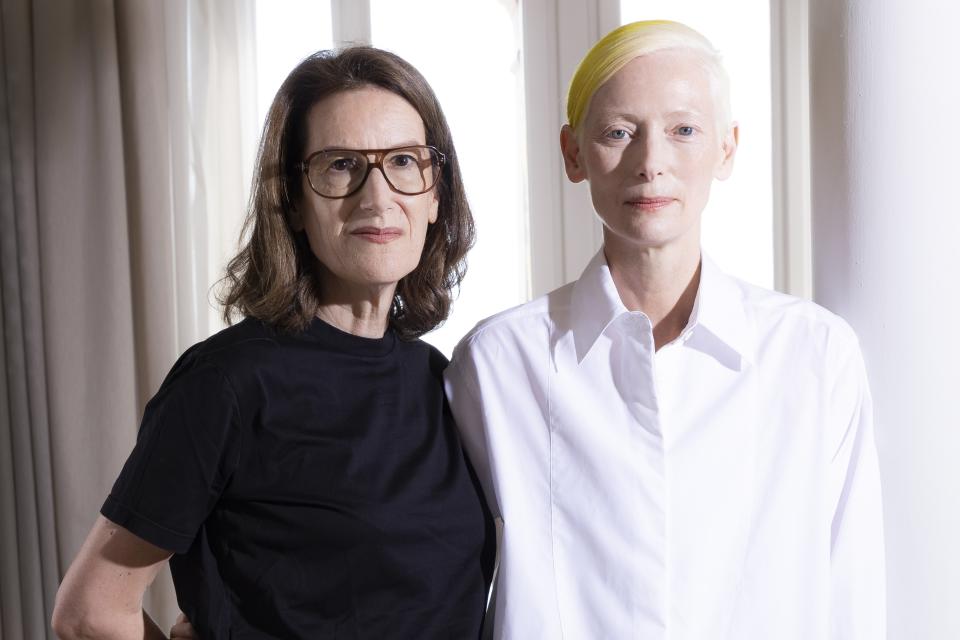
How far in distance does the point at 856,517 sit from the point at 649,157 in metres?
0.54

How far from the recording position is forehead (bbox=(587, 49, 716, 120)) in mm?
1192

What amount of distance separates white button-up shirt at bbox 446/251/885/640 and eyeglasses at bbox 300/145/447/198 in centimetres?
34

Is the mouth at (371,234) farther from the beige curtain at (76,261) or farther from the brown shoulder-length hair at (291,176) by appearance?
the beige curtain at (76,261)

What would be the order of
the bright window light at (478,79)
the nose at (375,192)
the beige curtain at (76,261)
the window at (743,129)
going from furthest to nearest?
1. the bright window light at (478,79)
2. the window at (743,129)
3. the beige curtain at (76,261)
4. the nose at (375,192)

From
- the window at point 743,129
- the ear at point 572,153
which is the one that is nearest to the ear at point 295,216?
the ear at point 572,153

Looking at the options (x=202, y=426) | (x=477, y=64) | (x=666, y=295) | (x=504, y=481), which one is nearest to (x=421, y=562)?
(x=504, y=481)

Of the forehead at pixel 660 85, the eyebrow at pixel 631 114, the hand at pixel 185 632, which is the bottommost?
the hand at pixel 185 632

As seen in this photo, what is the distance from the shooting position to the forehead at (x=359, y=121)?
1255 mm

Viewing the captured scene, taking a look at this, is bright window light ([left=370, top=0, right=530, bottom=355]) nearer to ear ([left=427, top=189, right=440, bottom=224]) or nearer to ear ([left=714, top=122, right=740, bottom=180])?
ear ([left=427, top=189, right=440, bottom=224])

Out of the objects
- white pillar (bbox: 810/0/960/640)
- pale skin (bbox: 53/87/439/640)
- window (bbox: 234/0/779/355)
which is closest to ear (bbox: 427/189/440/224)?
pale skin (bbox: 53/87/439/640)

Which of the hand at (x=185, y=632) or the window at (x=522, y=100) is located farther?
the window at (x=522, y=100)

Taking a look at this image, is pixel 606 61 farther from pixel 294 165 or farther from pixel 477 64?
pixel 477 64

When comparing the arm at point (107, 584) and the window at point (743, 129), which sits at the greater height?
the window at point (743, 129)

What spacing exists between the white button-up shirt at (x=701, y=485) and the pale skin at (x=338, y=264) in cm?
27
